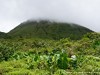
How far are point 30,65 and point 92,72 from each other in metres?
3.01

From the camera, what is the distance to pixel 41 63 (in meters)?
14.7

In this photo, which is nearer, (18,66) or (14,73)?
(14,73)

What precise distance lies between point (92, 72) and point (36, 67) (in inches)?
104

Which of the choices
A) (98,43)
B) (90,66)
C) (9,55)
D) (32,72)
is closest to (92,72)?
(90,66)

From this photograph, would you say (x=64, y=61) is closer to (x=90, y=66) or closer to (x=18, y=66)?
(x=90, y=66)

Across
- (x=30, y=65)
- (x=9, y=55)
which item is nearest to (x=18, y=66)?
(x=30, y=65)

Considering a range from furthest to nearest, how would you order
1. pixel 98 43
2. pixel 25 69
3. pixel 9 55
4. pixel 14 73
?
pixel 98 43
pixel 9 55
pixel 25 69
pixel 14 73

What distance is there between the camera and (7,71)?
1368cm

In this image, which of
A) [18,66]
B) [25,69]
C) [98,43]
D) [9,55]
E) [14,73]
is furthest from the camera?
[98,43]

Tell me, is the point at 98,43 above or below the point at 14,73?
above

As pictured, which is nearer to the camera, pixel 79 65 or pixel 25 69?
pixel 25 69

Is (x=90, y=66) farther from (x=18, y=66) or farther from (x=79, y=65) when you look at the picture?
(x=18, y=66)

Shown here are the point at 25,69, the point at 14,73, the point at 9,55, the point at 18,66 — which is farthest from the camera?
the point at 9,55

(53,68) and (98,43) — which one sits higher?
(98,43)
